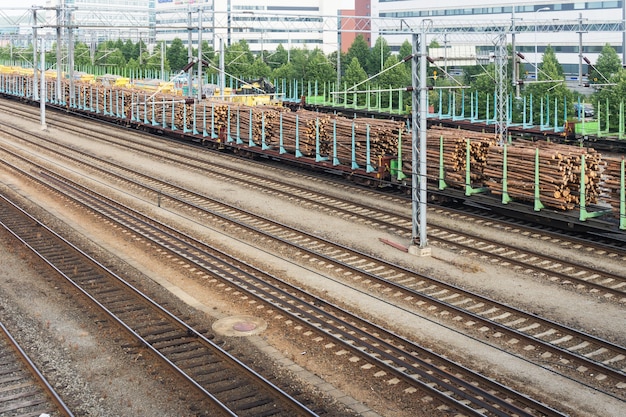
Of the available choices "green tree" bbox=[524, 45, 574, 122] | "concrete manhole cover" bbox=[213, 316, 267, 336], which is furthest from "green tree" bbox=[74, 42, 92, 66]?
"concrete manhole cover" bbox=[213, 316, 267, 336]

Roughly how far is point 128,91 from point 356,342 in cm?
3591

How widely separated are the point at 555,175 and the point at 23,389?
1419cm

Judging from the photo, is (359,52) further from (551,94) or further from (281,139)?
(281,139)

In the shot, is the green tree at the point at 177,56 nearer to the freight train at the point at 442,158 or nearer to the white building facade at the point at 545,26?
the white building facade at the point at 545,26

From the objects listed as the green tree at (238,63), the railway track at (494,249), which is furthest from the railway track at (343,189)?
the green tree at (238,63)

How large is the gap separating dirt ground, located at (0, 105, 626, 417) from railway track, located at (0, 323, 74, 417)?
384 mm

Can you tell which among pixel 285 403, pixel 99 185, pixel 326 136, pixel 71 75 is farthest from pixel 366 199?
pixel 71 75

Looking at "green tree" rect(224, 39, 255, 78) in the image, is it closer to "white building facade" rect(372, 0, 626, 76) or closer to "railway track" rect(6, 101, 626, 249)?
"white building facade" rect(372, 0, 626, 76)

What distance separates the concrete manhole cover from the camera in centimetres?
1410

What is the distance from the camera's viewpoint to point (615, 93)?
137 ft

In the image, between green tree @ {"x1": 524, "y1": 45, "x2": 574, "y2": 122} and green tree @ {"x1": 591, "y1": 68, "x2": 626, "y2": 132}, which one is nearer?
green tree @ {"x1": 591, "y1": 68, "x2": 626, "y2": 132}

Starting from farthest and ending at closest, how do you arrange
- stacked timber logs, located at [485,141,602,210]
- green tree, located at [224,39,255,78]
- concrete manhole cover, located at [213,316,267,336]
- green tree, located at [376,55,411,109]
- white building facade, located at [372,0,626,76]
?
green tree, located at [224,39,255,78] < white building facade, located at [372,0,626,76] < green tree, located at [376,55,411,109] < stacked timber logs, located at [485,141,602,210] < concrete manhole cover, located at [213,316,267,336]

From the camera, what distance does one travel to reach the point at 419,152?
19531 mm

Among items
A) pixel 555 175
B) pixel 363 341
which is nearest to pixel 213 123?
pixel 555 175
